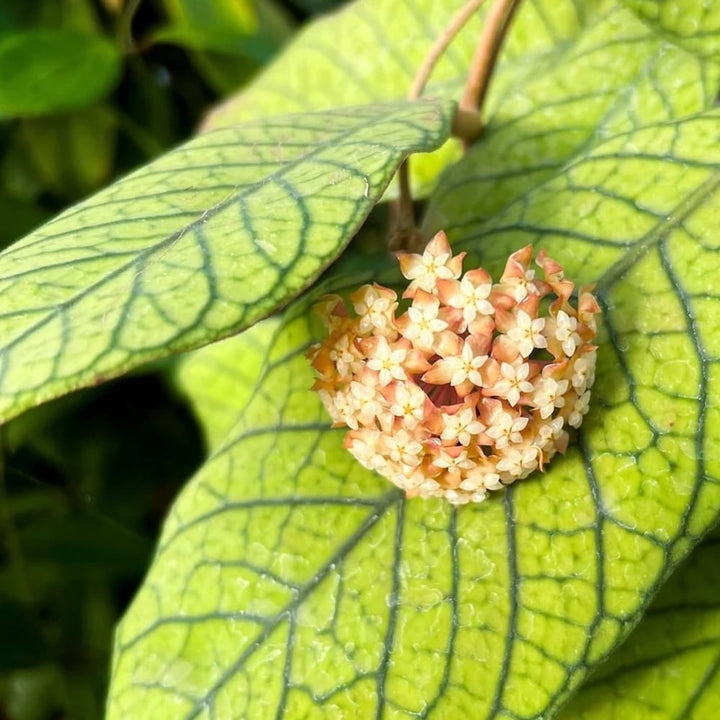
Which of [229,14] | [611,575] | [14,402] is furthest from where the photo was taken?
[229,14]

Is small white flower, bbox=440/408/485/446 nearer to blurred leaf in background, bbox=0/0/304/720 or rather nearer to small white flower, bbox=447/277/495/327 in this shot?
small white flower, bbox=447/277/495/327

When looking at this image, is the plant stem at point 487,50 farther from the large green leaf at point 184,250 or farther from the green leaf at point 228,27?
the green leaf at point 228,27

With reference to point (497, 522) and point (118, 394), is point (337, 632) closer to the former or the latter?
point (497, 522)

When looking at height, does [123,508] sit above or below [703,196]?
below

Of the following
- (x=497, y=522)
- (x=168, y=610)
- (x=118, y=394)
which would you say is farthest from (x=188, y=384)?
(x=497, y=522)

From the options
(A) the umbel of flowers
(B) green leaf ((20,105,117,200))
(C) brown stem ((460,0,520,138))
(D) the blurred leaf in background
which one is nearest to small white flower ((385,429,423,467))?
(A) the umbel of flowers

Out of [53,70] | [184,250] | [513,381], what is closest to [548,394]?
[513,381]

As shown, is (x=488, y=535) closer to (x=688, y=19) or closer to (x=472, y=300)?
(x=472, y=300)
